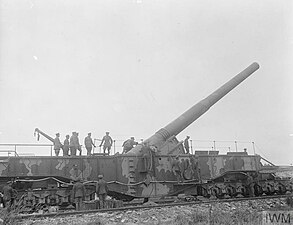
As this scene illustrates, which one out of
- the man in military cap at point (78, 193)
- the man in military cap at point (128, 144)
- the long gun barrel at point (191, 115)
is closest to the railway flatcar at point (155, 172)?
the long gun barrel at point (191, 115)

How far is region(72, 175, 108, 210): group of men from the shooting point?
456 inches

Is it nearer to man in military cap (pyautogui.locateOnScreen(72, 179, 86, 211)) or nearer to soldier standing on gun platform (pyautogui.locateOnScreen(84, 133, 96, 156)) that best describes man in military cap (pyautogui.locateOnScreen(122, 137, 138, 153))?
soldier standing on gun platform (pyautogui.locateOnScreen(84, 133, 96, 156))

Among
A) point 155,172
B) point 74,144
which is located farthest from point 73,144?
point 155,172

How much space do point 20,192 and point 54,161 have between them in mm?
1509

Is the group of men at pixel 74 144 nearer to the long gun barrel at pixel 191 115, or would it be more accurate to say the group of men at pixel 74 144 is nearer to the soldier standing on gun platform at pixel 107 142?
the soldier standing on gun platform at pixel 107 142

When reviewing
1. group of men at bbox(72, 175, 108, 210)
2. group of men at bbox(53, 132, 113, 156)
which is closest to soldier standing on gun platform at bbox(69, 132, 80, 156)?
group of men at bbox(53, 132, 113, 156)

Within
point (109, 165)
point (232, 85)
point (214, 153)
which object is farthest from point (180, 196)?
point (232, 85)

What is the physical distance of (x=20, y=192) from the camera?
446 inches

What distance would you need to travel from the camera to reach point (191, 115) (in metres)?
15.3

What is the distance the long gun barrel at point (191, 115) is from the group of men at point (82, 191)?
254cm

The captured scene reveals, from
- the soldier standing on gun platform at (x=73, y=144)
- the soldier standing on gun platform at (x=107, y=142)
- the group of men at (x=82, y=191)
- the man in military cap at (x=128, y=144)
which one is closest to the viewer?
the group of men at (x=82, y=191)

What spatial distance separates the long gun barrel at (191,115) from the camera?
47.1 ft

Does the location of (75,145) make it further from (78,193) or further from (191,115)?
(191,115)

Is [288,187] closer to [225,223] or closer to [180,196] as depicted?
[180,196]
